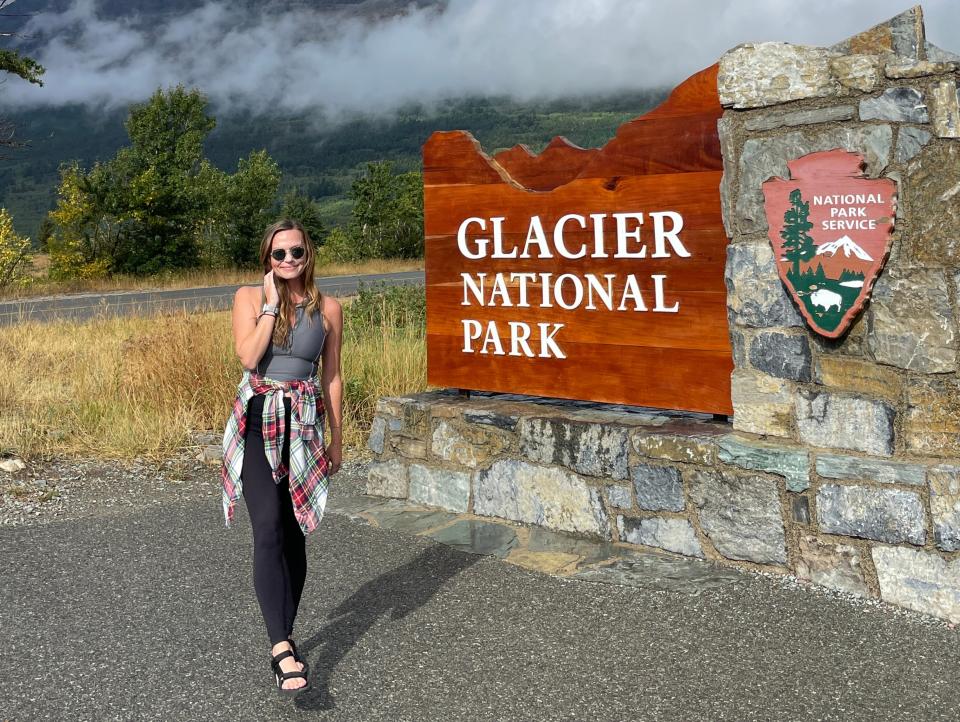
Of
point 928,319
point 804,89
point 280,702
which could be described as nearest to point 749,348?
point 928,319

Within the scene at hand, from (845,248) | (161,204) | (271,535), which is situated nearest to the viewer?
(271,535)

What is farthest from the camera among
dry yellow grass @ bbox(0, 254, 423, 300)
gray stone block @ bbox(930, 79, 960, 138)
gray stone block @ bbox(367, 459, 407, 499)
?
dry yellow grass @ bbox(0, 254, 423, 300)

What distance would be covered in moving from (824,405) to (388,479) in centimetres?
260

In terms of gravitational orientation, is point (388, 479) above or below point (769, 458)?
below

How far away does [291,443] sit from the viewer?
12.3 feet

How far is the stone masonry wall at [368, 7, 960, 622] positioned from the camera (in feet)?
13.6

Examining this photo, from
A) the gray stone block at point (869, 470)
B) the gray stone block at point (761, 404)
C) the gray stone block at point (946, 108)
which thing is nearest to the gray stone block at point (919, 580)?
the gray stone block at point (869, 470)

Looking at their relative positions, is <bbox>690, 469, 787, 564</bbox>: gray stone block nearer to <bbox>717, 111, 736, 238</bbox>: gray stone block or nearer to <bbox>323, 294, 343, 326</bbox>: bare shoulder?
<bbox>717, 111, 736, 238</bbox>: gray stone block

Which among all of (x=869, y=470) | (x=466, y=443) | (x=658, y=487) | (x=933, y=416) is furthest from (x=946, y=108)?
(x=466, y=443)

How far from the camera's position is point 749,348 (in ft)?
15.7

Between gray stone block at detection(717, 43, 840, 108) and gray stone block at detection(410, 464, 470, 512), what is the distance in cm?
240

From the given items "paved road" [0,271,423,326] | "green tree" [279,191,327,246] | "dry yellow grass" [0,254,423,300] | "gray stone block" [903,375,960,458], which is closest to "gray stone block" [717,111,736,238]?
"gray stone block" [903,375,960,458]

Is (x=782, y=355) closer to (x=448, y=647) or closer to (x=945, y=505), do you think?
(x=945, y=505)

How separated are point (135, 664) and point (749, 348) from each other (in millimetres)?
2826
